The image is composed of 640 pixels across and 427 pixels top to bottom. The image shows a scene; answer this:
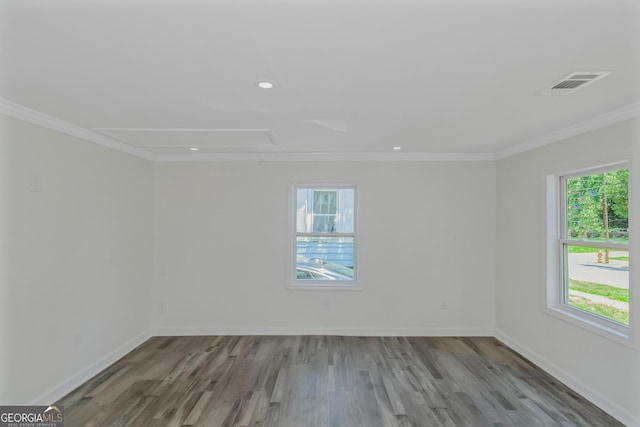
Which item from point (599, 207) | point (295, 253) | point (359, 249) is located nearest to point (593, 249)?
point (599, 207)

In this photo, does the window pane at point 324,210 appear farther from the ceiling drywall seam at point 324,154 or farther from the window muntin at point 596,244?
the window muntin at point 596,244

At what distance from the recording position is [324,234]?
14.6 ft

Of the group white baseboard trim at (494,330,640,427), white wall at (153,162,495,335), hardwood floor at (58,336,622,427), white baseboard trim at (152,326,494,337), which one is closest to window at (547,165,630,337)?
white baseboard trim at (494,330,640,427)

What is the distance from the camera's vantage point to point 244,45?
153cm

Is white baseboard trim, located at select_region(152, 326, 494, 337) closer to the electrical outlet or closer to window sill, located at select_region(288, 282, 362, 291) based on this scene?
window sill, located at select_region(288, 282, 362, 291)

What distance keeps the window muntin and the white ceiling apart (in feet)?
2.17

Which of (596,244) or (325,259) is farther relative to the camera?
(325,259)

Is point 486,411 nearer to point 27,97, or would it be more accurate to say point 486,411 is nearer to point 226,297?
point 226,297

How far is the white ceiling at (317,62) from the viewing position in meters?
1.28

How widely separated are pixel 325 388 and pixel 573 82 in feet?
10.2

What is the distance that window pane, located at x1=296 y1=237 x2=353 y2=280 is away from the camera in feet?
14.6

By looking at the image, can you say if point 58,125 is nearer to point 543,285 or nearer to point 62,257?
point 62,257

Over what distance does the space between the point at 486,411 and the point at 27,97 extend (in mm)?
4351

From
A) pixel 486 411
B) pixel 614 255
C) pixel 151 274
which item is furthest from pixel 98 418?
pixel 614 255
